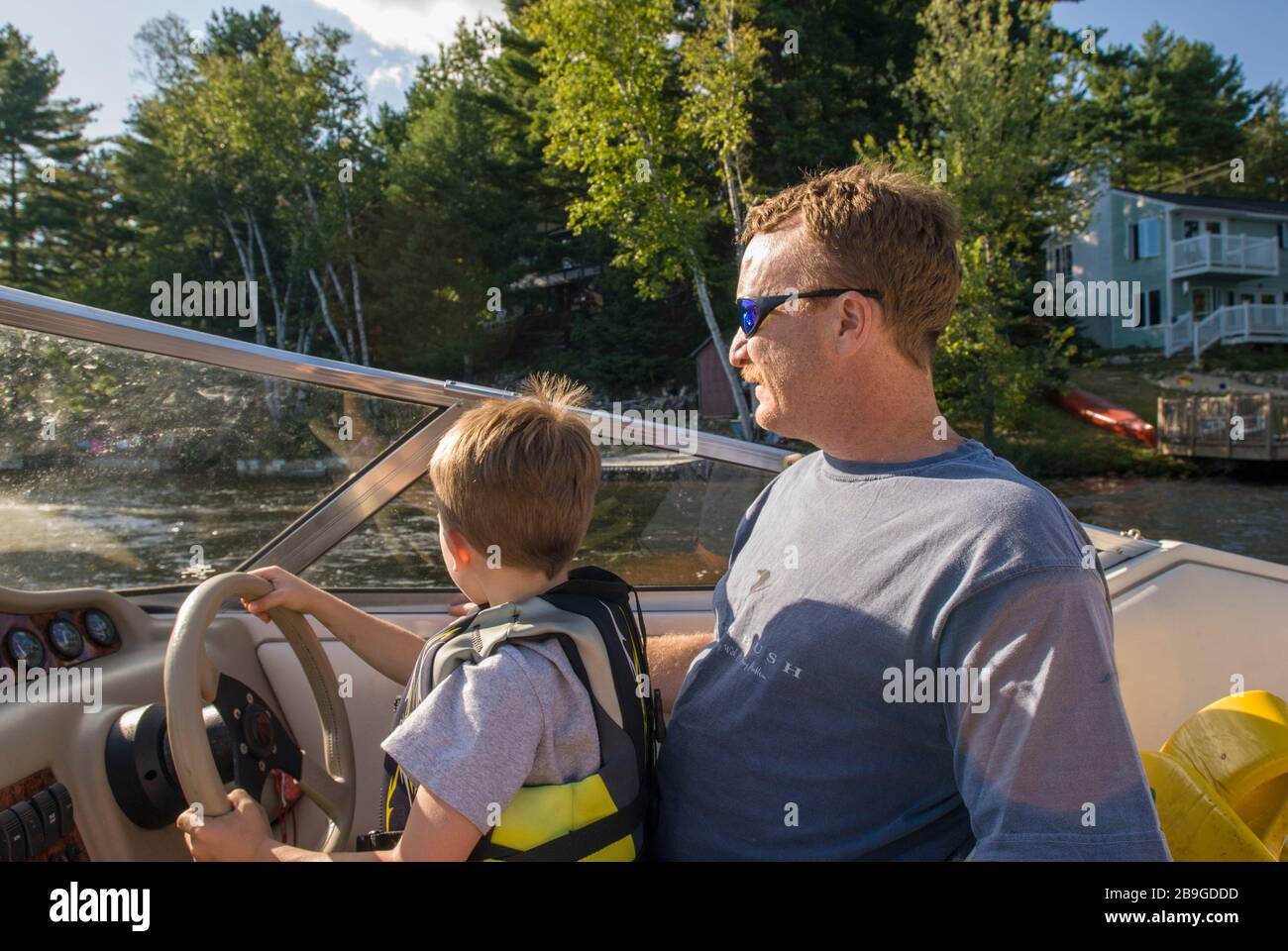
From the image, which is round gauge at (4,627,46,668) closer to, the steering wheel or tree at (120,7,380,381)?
the steering wheel

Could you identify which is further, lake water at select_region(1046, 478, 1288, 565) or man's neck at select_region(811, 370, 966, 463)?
lake water at select_region(1046, 478, 1288, 565)

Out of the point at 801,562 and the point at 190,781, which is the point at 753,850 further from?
the point at 190,781

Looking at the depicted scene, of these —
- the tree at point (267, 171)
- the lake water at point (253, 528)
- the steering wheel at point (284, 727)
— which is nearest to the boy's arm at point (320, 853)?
the steering wheel at point (284, 727)

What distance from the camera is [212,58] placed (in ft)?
94.2

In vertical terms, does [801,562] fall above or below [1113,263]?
below

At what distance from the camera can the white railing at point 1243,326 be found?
29109mm

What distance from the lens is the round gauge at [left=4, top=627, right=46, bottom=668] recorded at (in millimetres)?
1812

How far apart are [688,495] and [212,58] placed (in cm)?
3193

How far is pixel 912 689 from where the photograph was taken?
51.0 inches

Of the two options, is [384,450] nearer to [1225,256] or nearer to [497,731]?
[497,731]

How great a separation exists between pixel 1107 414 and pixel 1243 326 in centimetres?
1007

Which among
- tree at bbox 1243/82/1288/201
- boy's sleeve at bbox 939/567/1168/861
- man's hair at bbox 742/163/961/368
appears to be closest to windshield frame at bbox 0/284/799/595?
man's hair at bbox 742/163/961/368

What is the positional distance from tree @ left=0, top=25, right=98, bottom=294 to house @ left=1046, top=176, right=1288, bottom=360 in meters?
35.7
